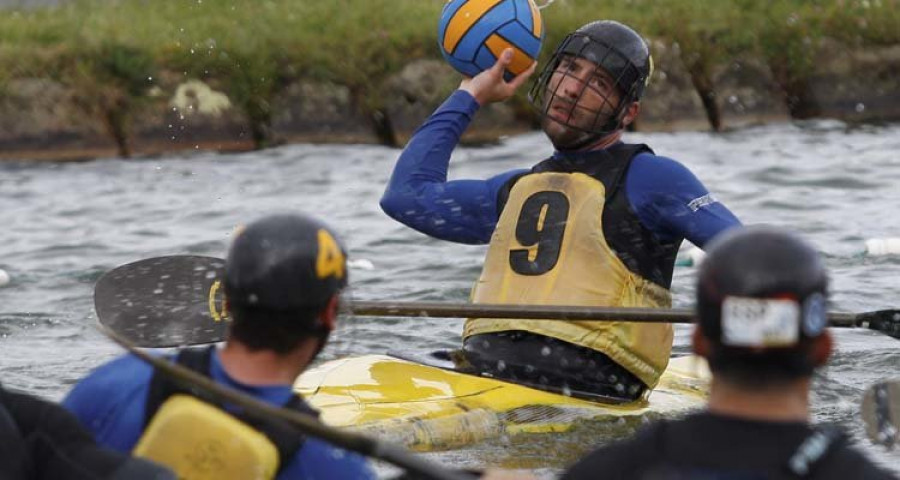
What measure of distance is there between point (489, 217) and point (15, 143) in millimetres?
9945

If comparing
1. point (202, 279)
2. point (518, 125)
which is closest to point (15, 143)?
point (518, 125)

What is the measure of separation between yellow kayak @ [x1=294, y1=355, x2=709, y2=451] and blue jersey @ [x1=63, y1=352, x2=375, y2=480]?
6.84 feet

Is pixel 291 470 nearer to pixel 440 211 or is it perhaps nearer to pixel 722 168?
pixel 440 211

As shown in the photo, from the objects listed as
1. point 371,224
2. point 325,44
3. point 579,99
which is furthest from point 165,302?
point 325,44

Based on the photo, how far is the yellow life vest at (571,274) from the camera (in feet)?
17.4

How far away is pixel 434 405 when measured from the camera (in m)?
5.08

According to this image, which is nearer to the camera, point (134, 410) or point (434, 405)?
point (134, 410)

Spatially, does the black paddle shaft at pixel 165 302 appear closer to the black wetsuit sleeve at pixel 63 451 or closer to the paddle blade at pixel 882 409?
the paddle blade at pixel 882 409

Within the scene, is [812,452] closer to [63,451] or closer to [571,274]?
[63,451]

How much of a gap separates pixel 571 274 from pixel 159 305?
140cm

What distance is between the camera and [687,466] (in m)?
2.32

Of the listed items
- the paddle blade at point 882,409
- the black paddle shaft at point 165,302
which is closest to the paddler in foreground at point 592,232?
the black paddle shaft at point 165,302

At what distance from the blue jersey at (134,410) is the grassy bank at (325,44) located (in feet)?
39.7

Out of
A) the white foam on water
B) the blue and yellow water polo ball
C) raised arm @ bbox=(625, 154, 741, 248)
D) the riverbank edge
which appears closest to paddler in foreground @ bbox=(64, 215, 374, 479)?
raised arm @ bbox=(625, 154, 741, 248)
